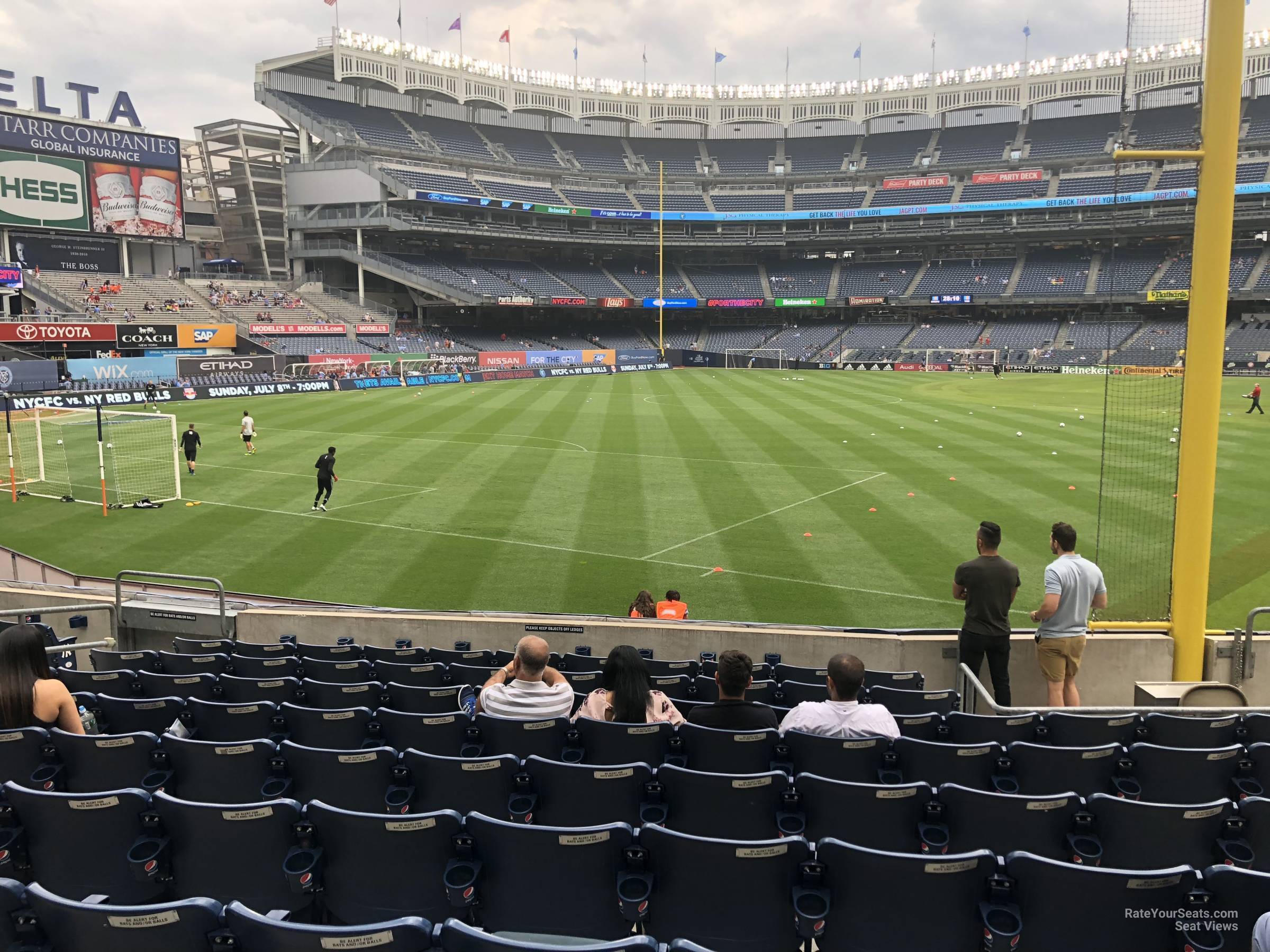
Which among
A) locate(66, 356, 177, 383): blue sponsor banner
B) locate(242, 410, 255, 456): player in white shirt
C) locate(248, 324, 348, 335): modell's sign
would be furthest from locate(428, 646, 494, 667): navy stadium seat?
locate(248, 324, 348, 335): modell's sign

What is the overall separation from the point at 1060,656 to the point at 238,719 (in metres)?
7.63

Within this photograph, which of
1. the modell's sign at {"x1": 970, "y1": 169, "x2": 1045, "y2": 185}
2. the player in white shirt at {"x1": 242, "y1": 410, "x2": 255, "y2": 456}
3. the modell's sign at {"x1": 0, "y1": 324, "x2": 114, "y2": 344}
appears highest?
the modell's sign at {"x1": 970, "y1": 169, "x2": 1045, "y2": 185}

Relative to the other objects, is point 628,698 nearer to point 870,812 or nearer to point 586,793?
point 586,793

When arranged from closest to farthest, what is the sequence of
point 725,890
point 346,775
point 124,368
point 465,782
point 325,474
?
1. point 725,890
2. point 465,782
3. point 346,775
4. point 325,474
5. point 124,368

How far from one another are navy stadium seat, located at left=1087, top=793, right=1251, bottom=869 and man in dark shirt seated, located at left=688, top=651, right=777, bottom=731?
2.04 meters

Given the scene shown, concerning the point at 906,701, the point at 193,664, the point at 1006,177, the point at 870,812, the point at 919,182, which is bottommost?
the point at 906,701

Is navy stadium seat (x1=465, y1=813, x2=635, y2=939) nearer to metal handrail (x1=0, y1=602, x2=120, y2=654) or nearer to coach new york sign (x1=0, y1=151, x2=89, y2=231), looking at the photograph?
metal handrail (x1=0, y1=602, x2=120, y2=654)

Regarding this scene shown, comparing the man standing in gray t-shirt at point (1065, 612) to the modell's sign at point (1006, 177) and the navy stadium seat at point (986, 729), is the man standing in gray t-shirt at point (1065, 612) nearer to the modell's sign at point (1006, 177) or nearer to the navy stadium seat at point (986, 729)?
the navy stadium seat at point (986, 729)

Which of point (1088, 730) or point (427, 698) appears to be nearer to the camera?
point (1088, 730)

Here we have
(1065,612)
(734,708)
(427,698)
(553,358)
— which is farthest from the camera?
(553,358)

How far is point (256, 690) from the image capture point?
746cm

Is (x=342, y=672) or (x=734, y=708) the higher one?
(x=734, y=708)

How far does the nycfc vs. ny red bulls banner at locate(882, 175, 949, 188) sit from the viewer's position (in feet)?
289

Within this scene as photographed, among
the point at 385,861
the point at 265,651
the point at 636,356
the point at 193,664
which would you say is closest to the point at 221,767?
the point at 385,861
